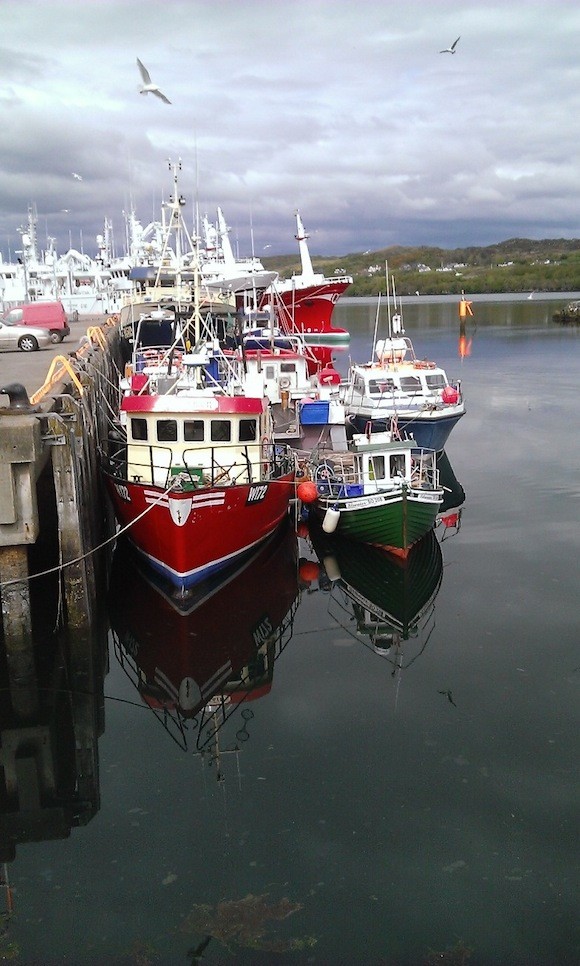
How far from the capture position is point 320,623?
49.9 feet

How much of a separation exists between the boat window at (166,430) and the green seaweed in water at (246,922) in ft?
34.0

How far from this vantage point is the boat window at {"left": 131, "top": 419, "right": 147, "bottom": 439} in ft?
55.4

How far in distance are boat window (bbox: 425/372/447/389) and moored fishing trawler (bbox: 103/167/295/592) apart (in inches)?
404

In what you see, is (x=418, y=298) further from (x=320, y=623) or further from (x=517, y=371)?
(x=320, y=623)

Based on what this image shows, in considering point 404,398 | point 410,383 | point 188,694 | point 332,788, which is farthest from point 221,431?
point 410,383

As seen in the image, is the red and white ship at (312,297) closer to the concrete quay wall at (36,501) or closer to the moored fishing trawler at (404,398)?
the moored fishing trawler at (404,398)

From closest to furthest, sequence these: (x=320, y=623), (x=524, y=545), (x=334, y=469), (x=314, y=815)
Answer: (x=314, y=815), (x=320, y=623), (x=524, y=545), (x=334, y=469)

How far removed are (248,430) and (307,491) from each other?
235 centimetres

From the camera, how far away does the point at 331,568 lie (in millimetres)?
18281

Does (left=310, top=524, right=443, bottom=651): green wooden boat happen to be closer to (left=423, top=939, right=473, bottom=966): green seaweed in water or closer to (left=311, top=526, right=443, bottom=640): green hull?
(left=311, top=526, right=443, bottom=640): green hull

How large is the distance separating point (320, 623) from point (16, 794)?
21.5ft

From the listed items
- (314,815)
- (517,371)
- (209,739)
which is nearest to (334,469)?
(209,739)

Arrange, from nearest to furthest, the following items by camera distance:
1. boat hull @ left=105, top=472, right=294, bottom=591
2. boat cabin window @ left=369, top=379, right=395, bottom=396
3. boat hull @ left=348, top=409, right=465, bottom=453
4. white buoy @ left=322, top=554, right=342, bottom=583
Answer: boat hull @ left=105, top=472, right=294, bottom=591 → white buoy @ left=322, top=554, right=342, bottom=583 → boat hull @ left=348, top=409, right=465, bottom=453 → boat cabin window @ left=369, top=379, right=395, bottom=396

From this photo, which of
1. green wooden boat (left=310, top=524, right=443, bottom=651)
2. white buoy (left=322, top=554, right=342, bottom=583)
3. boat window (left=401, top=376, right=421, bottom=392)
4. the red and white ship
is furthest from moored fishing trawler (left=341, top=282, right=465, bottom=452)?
the red and white ship
